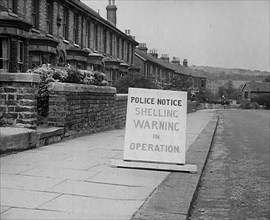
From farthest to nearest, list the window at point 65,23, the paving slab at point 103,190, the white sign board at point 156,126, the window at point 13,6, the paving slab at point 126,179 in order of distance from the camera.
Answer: the window at point 65,23 → the window at point 13,6 → the white sign board at point 156,126 → the paving slab at point 126,179 → the paving slab at point 103,190

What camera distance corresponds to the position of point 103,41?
35094mm

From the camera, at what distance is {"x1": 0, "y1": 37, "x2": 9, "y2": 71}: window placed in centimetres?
1811

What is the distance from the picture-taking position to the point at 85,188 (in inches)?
225

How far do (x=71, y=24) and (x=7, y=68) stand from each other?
9.64 m

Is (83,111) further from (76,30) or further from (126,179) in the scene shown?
(76,30)

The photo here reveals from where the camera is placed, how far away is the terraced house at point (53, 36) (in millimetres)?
18312

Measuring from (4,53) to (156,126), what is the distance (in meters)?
12.5

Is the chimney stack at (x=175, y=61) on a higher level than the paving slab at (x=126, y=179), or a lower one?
higher

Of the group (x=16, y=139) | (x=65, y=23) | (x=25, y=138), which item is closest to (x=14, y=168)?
(x=16, y=139)

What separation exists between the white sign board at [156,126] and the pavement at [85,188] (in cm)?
41

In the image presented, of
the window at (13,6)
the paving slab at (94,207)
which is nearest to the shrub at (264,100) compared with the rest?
the window at (13,6)

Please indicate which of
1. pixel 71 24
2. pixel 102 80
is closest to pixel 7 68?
pixel 102 80

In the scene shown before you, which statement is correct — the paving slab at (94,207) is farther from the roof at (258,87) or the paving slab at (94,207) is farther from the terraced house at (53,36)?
the roof at (258,87)

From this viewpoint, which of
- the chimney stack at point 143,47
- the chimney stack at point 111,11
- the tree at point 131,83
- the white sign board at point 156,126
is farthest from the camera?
the chimney stack at point 143,47
